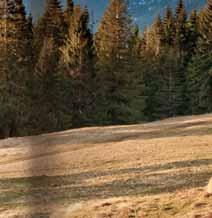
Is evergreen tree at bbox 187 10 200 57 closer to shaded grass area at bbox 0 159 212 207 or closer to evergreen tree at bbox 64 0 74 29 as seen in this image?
evergreen tree at bbox 64 0 74 29

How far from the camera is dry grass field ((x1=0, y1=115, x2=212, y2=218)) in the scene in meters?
8.75

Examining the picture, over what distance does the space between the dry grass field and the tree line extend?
10.5 metres

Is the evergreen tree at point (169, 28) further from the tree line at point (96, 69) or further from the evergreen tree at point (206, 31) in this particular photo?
the evergreen tree at point (206, 31)

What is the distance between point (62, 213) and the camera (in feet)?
34.7

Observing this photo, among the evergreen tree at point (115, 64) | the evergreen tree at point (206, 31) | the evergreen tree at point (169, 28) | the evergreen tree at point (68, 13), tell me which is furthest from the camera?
the evergreen tree at point (169, 28)

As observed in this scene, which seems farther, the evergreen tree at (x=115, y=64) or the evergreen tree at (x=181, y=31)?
the evergreen tree at (x=181, y=31)

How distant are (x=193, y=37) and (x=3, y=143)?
1337 inches

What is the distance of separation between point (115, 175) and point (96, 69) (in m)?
29.2

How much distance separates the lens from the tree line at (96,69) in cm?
3862

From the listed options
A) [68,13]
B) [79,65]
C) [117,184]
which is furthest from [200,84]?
[117,184]

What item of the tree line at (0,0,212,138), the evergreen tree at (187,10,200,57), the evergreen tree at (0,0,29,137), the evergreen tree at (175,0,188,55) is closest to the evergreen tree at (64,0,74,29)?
the tree line at (0,0,212,138)

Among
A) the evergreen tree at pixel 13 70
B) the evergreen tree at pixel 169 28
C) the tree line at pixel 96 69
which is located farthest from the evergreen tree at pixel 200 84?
the evergreen tree at pixel 13 70

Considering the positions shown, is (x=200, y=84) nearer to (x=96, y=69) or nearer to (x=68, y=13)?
(x=96, y=69)

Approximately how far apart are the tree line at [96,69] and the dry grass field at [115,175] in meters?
10.5
